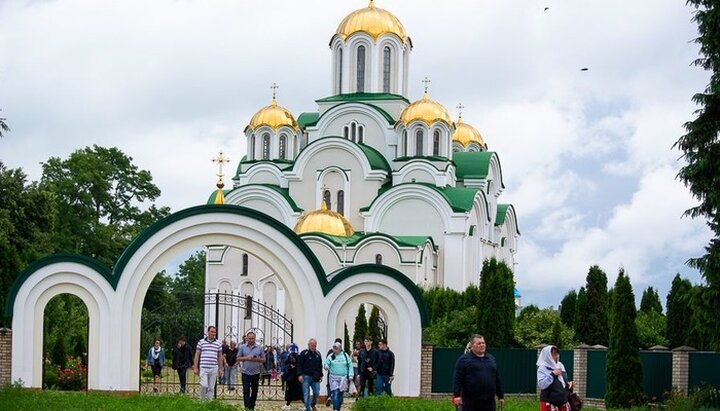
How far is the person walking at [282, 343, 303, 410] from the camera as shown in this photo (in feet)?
67.7

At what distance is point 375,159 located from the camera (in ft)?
164

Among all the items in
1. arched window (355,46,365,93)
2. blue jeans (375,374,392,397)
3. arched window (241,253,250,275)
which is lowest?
blue jeans (375,374,392,397)

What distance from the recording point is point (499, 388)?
41.1 ft

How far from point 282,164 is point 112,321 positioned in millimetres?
30202

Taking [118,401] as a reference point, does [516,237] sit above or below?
above

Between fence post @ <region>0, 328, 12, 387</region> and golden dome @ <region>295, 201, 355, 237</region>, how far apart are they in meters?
23.6

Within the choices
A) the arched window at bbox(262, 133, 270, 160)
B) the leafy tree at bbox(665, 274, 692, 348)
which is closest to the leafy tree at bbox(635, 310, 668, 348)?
the leafy tree at bbox(665, 274, 692, 348)

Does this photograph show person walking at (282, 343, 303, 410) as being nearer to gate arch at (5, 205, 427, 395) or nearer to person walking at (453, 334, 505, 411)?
gate arch at (5, 205, 427, 395)

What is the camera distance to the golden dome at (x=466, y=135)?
198 feet

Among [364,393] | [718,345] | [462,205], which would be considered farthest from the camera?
[462,205]

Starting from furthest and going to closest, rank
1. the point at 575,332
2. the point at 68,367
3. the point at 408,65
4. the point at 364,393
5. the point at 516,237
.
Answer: the point at 516,237, the point at 408,65, the point at 575,332, the point at 68,367, the point at 364,393

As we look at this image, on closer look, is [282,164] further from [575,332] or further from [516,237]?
[575,332]

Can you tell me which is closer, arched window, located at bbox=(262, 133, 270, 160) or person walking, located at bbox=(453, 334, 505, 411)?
person walking, located at bbox=(453, 334, 505, 411)

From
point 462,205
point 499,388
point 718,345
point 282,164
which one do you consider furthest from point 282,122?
point 499,388
